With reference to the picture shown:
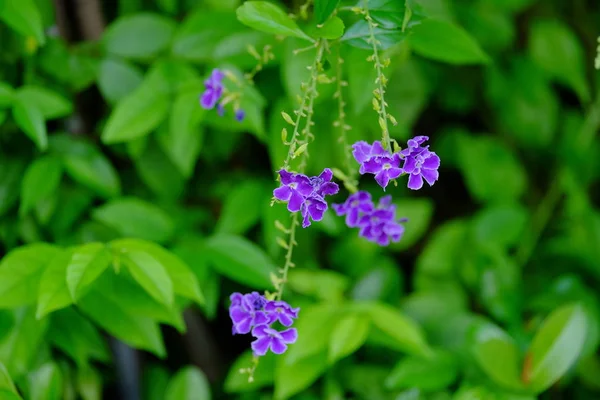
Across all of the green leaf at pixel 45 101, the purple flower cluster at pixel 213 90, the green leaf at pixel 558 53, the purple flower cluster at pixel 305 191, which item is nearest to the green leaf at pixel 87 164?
the green leaf at pixel 45 101

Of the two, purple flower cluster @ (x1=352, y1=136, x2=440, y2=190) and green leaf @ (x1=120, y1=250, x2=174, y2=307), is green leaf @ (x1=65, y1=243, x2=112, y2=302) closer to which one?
green leaf @ (x1=120, y1=250, x2=174, y2=307)

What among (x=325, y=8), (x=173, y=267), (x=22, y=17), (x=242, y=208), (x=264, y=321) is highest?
(x=325, y=8)

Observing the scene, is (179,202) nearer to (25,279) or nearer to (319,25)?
(25,279)

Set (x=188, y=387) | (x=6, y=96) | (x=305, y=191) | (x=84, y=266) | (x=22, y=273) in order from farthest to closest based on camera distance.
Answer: (x=188, y=387)
(x=6, y=96)
(x=22, y=273)
(x=84, y=266)
(x=305, y=191)

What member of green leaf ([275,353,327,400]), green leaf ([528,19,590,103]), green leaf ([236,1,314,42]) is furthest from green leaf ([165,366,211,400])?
green leaf ([528,19,590,103])

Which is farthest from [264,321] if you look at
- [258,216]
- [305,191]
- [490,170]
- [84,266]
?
[490,170]

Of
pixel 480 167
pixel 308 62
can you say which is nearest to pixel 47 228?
pixel 308 62

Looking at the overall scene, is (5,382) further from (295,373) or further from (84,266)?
(295,373)
